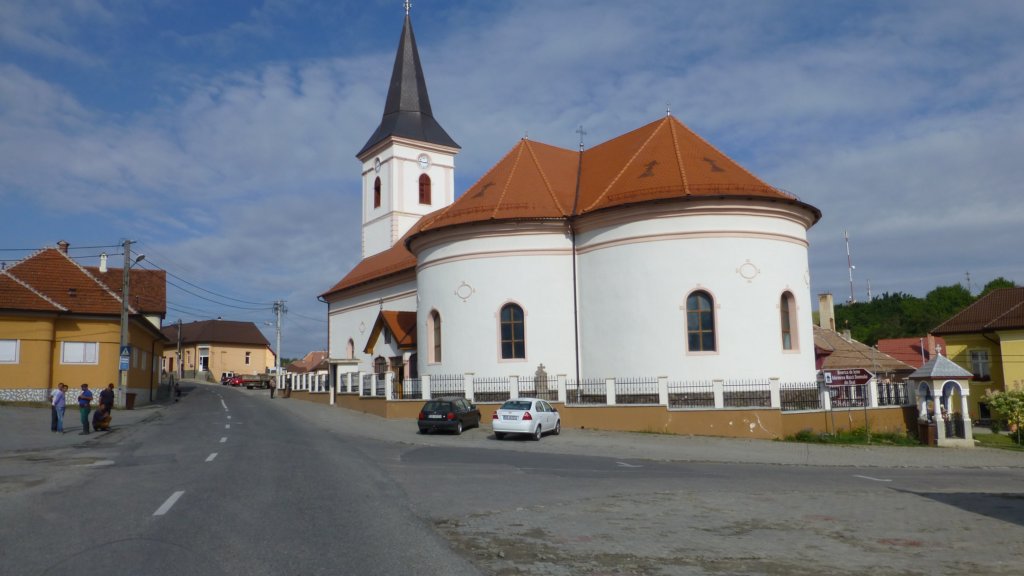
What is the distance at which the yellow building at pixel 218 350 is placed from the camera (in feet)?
295

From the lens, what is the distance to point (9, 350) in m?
31.6

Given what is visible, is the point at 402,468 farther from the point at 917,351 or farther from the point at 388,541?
the point at 917,351

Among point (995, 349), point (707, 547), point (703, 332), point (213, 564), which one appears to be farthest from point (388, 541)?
point (995, 349)

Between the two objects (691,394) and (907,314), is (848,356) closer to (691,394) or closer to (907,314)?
(691,394)

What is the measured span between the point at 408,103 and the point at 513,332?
26409mm

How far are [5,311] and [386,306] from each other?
725 inches

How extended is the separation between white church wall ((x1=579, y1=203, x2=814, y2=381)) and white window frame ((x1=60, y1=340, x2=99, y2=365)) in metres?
22.4

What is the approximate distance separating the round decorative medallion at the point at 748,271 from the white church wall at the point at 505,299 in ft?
21.5

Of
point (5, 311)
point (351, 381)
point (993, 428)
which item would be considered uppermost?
point (5, 311)

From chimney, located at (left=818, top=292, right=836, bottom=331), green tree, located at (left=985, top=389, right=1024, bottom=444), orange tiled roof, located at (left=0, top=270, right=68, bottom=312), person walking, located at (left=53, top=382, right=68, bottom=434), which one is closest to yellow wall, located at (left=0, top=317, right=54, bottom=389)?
orange tiled roof, located at (left=0, top=270, right=68, bottom=312)

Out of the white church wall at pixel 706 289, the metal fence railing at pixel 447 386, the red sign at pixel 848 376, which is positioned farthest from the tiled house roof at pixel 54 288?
the red sign at pixel 848 376

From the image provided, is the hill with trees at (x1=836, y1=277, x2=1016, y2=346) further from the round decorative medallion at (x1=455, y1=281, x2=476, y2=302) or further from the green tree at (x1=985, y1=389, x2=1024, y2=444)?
the round decorative medallion at (x1=455, y1=281, x2=476, y2=302)

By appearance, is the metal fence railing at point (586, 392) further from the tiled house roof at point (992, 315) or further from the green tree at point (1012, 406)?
the tiled house roof at point (992, 315)

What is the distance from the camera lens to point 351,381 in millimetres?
38906
